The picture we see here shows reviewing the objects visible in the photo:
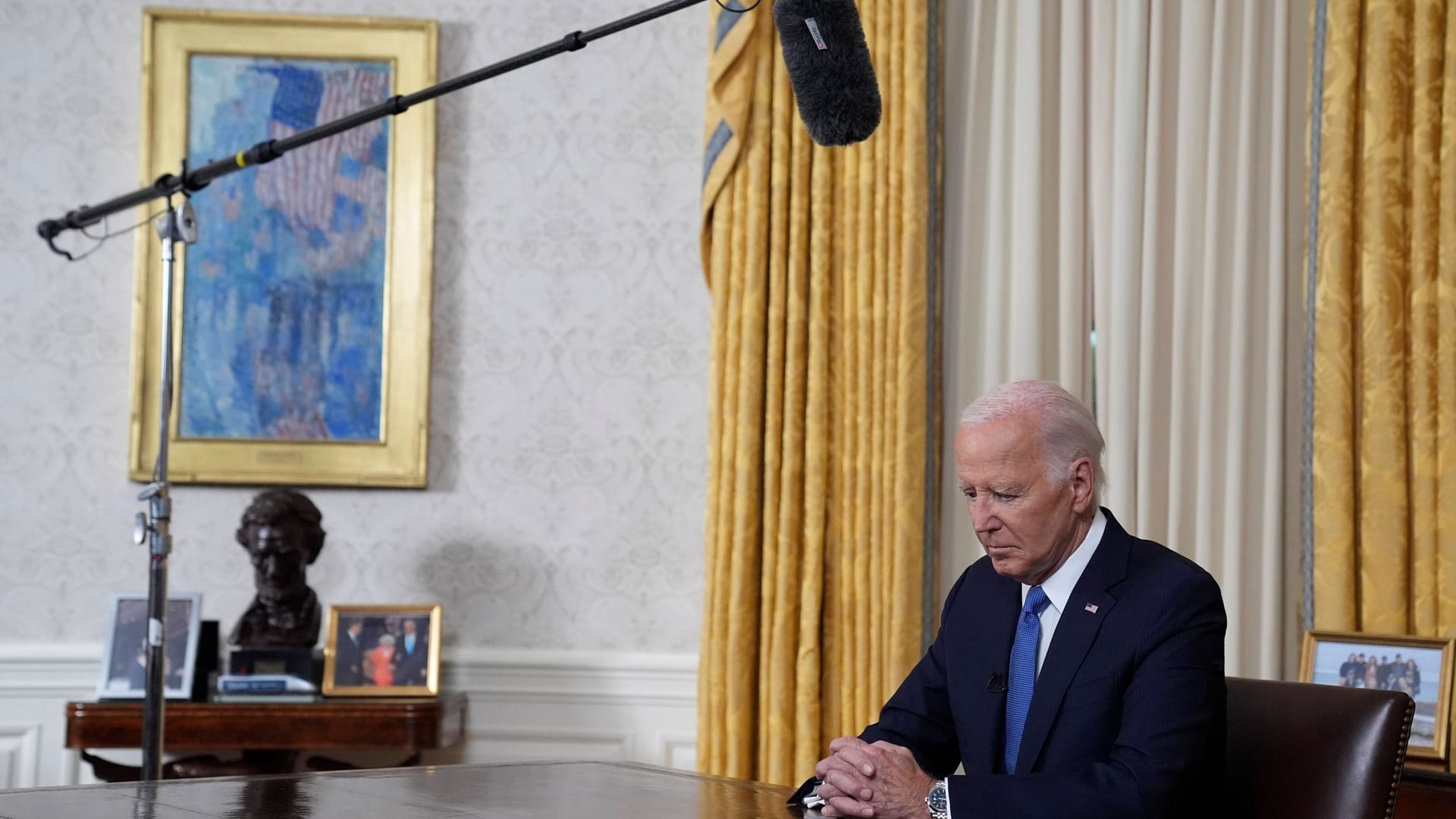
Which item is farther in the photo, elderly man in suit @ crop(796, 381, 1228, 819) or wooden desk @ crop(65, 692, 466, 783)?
wooden desk @ crop(65, 692, 466, 783)

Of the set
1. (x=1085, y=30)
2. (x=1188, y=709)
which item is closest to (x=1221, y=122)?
(x=1085, y=30)

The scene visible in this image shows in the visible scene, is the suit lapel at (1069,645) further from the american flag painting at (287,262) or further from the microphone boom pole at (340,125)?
the american flag painting at (287,262)

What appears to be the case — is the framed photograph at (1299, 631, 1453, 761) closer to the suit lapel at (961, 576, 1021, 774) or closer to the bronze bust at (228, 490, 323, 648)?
the suit lapel at (961, 576, 1021, 774)

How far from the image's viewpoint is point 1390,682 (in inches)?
133

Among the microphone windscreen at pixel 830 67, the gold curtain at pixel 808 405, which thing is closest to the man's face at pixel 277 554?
the gold curtain at pixel 808 405

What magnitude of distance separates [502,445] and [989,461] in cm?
235

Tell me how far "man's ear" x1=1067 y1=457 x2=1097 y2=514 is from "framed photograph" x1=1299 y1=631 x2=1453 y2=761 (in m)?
1.04

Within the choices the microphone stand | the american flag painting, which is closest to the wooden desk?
the microphone stand

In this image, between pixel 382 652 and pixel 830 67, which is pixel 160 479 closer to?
pixel 382 652

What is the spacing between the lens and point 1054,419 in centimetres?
254

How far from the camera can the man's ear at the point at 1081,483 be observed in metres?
2.53

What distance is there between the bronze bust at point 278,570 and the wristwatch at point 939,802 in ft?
7.86

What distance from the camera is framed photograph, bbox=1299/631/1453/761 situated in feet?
10.7

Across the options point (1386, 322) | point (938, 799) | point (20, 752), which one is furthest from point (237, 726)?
point (1386, 322)
